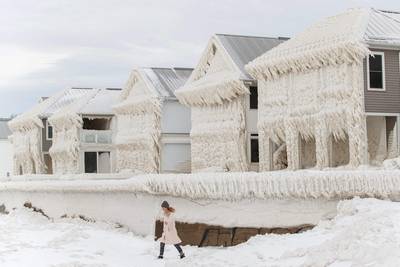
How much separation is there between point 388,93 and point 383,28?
248 centimetres

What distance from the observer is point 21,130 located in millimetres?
56562

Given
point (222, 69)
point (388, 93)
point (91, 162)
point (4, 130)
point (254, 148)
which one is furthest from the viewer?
point (4, 130)

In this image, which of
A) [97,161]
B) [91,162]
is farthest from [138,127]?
[91,162]

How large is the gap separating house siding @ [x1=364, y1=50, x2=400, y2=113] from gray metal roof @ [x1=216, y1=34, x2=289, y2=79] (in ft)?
26.2

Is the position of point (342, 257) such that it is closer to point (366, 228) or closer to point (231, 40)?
point (366, 228)

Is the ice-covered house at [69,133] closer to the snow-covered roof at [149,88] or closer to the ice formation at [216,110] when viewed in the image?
the snow-covered roof at [149,88]

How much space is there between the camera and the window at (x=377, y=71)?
89.5ft

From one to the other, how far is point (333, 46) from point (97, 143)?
25214 mm

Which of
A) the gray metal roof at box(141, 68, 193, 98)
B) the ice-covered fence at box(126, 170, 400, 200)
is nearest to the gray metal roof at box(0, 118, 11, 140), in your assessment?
the gray metal roof at box(141, 68, 193, 98)

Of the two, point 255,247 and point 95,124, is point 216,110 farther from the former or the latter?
point 255,247

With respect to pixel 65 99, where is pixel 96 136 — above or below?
below

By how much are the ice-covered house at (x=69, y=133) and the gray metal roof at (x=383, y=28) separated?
938 inches

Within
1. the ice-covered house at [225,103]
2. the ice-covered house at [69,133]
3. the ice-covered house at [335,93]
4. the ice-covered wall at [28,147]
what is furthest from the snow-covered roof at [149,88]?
the ice-covered wall at [28,147]

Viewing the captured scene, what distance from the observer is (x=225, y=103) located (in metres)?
34.9
